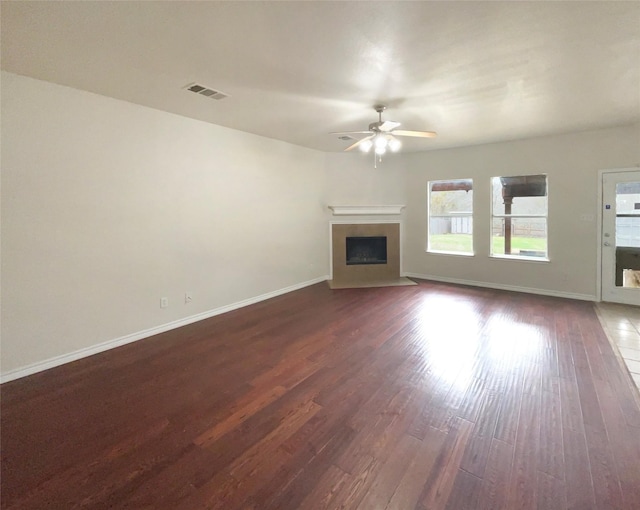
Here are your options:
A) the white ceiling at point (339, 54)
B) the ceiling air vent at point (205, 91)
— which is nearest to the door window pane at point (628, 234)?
the white ceiling at point (339, 54)

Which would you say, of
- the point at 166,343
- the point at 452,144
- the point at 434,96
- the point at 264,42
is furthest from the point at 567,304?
the point at 166,343

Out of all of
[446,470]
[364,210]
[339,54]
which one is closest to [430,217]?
[364,210]

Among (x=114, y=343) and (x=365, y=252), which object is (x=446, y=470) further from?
(x=365, y=252)

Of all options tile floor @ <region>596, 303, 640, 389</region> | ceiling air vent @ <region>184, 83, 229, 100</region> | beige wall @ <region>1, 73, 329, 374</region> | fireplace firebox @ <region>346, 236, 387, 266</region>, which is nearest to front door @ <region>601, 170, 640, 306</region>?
tile floor @ <region>596, 303, 640, 389</region>

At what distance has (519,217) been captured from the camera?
530 centimetres

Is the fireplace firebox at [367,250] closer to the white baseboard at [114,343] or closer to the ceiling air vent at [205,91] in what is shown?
the white baseboard at [114,343]

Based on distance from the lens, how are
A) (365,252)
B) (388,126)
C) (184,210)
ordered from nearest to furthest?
(388,126) < (184,210) < (365,252)

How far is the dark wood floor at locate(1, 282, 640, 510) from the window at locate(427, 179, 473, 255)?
2.73m

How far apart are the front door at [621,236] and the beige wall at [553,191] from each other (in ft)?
0.42

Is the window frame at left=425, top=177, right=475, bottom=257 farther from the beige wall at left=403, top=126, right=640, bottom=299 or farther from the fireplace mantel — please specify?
the fireplace mantel

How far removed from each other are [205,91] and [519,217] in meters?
5.37

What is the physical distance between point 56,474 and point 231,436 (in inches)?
37.0

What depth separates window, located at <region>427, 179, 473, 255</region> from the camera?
584 cm

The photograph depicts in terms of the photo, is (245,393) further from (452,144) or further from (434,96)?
(452,144)
